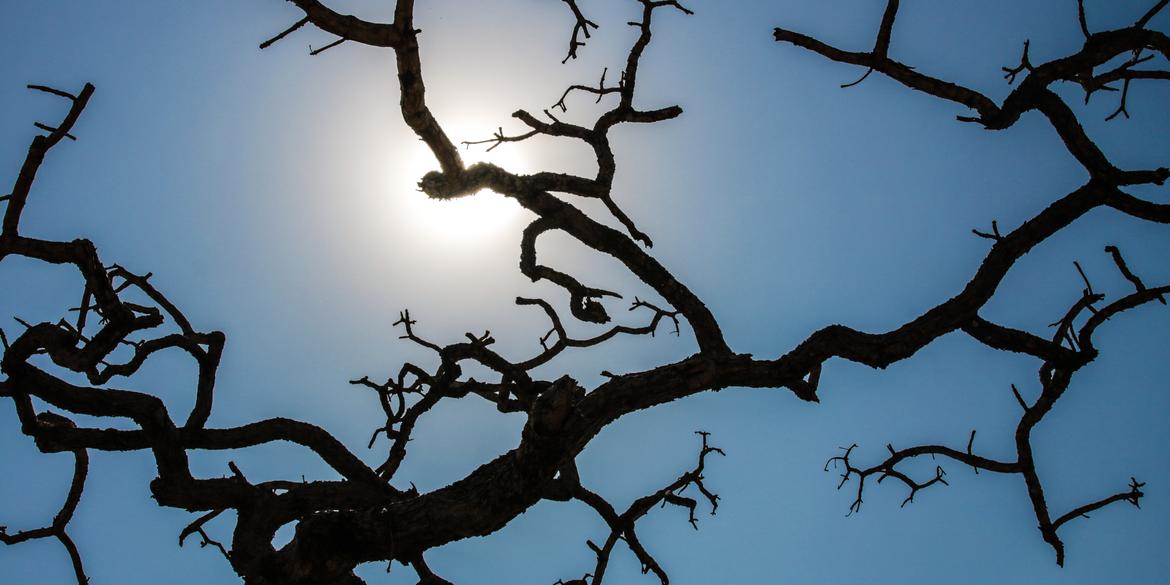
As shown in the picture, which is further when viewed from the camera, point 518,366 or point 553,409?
point 518,366

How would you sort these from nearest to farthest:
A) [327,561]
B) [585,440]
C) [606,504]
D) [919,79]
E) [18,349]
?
[327,561] < [585,440] < [18,349] < [919,79] < [606,504]

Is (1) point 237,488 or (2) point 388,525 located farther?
(1) point 237,488

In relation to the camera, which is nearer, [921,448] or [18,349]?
[18,349]

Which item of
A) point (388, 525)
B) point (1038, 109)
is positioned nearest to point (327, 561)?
point (388, 525)

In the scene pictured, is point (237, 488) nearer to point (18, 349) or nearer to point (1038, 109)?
point (18, 349)

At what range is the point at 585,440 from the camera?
4.70 meters

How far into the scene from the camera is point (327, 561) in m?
4.24

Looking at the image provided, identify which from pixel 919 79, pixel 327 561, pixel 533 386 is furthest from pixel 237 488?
pixel 919 79

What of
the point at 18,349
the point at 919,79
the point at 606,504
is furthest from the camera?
the point at 606,504

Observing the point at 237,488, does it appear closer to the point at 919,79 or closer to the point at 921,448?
the point at 921,448

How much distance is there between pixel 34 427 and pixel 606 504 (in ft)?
14.4

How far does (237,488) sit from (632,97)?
169 inches

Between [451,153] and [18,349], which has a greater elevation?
[451,153]

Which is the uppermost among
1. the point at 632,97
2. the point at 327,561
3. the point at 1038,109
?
the point at 632,97
